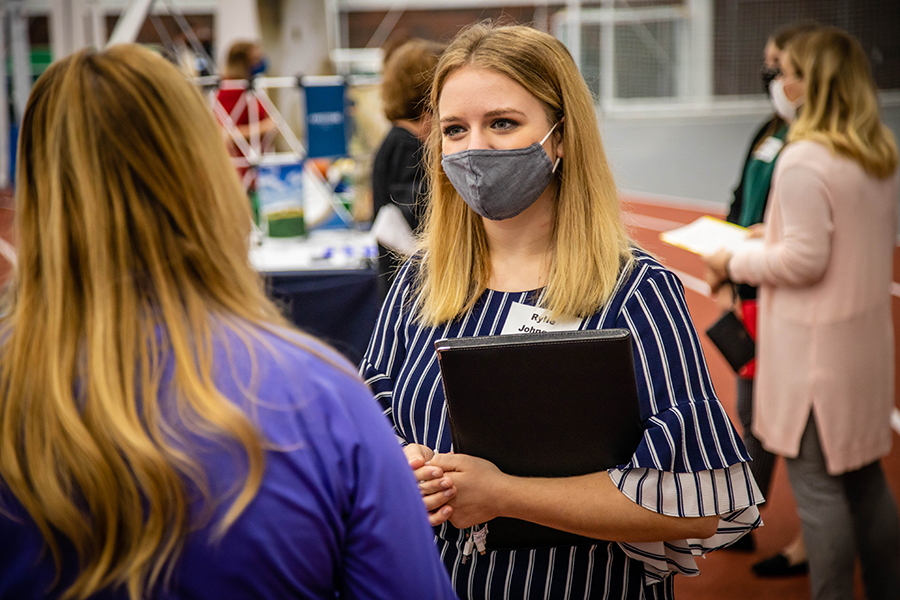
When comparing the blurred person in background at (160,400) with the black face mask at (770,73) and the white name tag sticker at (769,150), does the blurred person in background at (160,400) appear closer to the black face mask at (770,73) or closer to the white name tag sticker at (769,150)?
the white name tag sticker at (769,150)

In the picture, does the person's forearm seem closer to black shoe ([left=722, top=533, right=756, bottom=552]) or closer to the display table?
the display table

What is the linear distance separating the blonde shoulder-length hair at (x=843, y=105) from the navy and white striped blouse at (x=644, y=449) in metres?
1.49

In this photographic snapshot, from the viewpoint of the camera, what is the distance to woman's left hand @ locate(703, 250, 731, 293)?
9.78 ft

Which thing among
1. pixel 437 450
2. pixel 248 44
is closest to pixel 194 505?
pixel 437 450

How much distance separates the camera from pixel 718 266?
3.01 metres

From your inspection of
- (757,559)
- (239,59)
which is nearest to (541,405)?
(757,559)

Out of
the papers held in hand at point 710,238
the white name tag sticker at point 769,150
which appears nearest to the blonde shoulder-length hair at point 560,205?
the papers held in hand at point 710,238

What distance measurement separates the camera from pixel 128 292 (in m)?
0.83

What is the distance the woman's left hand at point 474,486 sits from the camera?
1.35 meters

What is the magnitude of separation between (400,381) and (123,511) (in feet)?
2.80

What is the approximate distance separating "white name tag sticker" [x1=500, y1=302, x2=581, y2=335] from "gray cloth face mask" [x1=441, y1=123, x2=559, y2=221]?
199 millimetres

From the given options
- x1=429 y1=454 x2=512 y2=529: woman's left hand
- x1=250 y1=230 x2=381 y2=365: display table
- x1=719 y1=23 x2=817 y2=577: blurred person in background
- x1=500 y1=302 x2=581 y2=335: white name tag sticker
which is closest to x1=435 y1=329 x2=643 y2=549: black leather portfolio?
x1=429 y1=454 x2=512 y2=529: woman's left hand

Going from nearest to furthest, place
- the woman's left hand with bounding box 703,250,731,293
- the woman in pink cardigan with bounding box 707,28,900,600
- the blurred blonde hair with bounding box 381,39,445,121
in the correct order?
the woman in pink cardigan with bounding box 707,28,900,600, the woman's left hand with bounding box 703,250,731,293, the blurred blonde hair with bounding box 381,39,445,121

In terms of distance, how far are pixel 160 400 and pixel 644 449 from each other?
0.85 meters
